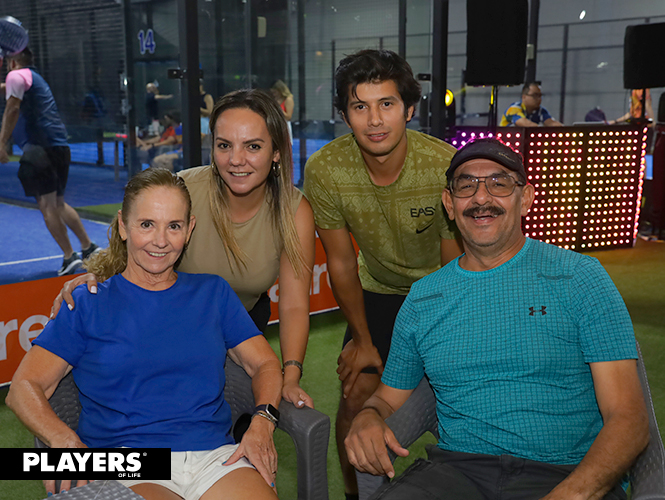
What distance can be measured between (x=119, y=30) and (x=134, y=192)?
280cm

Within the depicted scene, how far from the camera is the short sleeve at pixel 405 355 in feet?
5.71

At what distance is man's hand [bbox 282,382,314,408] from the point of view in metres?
1.76

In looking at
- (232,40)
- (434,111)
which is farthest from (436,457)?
(434,111)

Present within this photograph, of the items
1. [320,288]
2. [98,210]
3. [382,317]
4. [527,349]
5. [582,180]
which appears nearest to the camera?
[527,349]

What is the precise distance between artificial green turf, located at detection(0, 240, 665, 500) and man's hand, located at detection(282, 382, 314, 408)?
0.86m

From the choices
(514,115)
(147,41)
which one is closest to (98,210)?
(147,41)

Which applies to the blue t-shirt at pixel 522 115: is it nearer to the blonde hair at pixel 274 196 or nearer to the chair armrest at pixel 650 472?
the blonde hair at pixel 274 196

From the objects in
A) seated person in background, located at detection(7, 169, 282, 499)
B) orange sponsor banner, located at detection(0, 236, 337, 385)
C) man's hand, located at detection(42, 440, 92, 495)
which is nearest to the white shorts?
seated person in background, located at detection(7, 169, 282, 499)

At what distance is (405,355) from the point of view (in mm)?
1760

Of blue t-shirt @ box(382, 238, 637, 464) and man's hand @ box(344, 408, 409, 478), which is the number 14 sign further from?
man's hand @ box(344, 408, 409, 478)

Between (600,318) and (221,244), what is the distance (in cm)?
113

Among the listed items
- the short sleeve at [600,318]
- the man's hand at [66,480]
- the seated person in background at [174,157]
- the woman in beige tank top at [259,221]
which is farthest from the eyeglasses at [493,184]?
the seated person in background at [174,157]

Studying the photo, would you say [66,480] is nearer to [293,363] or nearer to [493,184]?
[293,363]

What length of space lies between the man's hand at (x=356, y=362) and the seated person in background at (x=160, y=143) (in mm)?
2504
